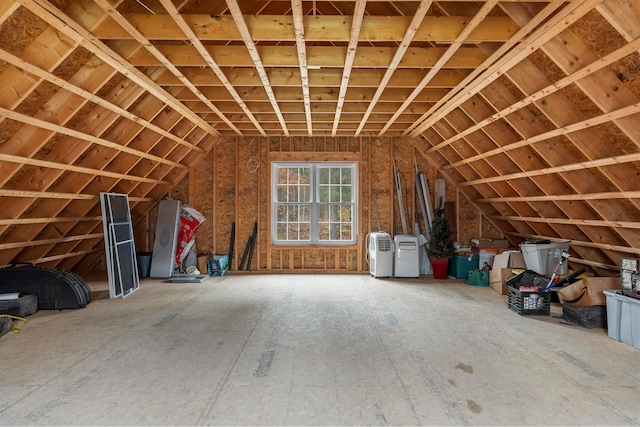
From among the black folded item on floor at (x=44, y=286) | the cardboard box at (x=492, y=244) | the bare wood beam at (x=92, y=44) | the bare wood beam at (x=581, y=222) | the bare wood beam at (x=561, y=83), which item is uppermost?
the bare wood beam at (x=92, y=44)

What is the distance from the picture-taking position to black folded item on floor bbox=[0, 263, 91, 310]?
4.63 metres

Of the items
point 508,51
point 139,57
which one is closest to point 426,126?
point 508,51

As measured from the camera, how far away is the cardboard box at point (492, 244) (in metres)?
6.98

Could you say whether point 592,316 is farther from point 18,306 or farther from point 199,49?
point 18,306

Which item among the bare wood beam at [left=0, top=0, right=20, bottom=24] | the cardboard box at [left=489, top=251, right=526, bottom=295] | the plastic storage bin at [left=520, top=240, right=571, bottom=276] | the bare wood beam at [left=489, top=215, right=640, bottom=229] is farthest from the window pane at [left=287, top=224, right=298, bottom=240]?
the bare wood beam at [left=0, top=0, right=20, bottom=24]

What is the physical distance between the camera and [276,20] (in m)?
3.19

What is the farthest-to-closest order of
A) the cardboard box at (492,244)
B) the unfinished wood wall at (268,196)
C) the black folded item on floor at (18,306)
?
the unfinished wood wall at (268,196) < the cardboard box at (492,244) < the black folded item on floor at (18,306)

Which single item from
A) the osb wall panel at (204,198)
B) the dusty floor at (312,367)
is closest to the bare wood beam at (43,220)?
the dusty floor at (312,367)

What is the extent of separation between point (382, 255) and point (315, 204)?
1776 mm

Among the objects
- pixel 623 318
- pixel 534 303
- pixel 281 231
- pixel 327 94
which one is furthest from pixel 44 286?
pixel 623 318

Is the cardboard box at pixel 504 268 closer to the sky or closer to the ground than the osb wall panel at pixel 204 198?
closer to the ground

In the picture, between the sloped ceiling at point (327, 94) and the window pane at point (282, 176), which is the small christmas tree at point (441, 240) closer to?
the sloped ceiling at point (327, 94)

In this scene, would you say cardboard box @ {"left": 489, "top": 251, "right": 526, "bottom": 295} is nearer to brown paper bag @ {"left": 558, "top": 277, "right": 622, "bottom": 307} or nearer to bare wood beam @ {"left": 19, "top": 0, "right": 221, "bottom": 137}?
brown paper bag @ {"left": 558, "top": 277, "right": 622, "bottom": 307}

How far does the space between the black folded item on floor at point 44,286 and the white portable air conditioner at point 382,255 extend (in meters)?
4.74
